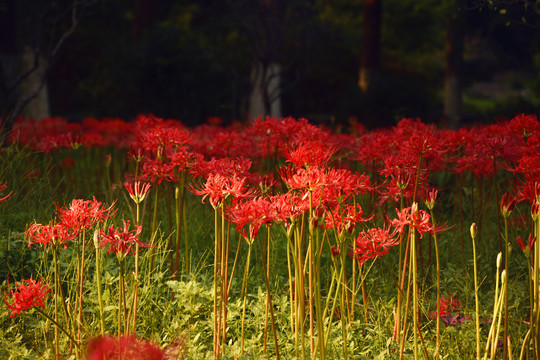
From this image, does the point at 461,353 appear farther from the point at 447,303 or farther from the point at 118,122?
the point at 118,122

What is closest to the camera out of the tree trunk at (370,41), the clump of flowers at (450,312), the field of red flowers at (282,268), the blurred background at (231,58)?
the field of red flowers at (282,268)

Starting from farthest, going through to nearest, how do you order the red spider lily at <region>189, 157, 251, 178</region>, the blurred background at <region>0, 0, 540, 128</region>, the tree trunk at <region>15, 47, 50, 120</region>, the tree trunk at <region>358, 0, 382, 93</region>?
the tree trunk at <region>358, 0, 382, 93</region>
the tree trunk at <region>15, 47, 50, 120</region>
the blurred background at <region>0, 0, 540, 128</region>
the red spider lily at <region>189, 157, 251, 178</region>

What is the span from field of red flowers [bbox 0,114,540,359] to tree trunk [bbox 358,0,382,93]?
1302 centimetres

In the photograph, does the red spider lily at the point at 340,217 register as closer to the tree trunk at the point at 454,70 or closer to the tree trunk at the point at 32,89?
the tree trunk at the point at 32,89

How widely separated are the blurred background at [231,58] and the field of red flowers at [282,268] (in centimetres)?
232

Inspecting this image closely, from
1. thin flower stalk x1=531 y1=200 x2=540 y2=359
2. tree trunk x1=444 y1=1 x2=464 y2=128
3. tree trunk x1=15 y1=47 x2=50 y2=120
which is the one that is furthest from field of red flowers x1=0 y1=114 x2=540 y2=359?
tree trunk x1=444 y1=1 x2=464 y2=128

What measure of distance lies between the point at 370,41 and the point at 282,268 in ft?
47.0

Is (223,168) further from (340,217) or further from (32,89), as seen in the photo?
(32,89)

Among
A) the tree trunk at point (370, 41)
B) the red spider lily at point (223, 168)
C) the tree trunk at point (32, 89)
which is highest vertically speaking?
the tree trunk at point (370, 41)

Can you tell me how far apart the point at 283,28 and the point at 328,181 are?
10.2 m

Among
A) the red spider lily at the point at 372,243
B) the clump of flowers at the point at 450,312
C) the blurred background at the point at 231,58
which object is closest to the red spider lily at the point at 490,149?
the clump of flowers at the point at 450,312

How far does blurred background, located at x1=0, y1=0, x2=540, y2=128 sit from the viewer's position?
11062 millimetres

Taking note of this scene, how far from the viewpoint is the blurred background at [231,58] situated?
36.3 ft

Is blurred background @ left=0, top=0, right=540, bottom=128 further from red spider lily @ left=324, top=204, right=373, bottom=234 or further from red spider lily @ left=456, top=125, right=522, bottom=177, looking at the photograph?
red spider lily @ left=324, top=204, right=373, bottom=234
